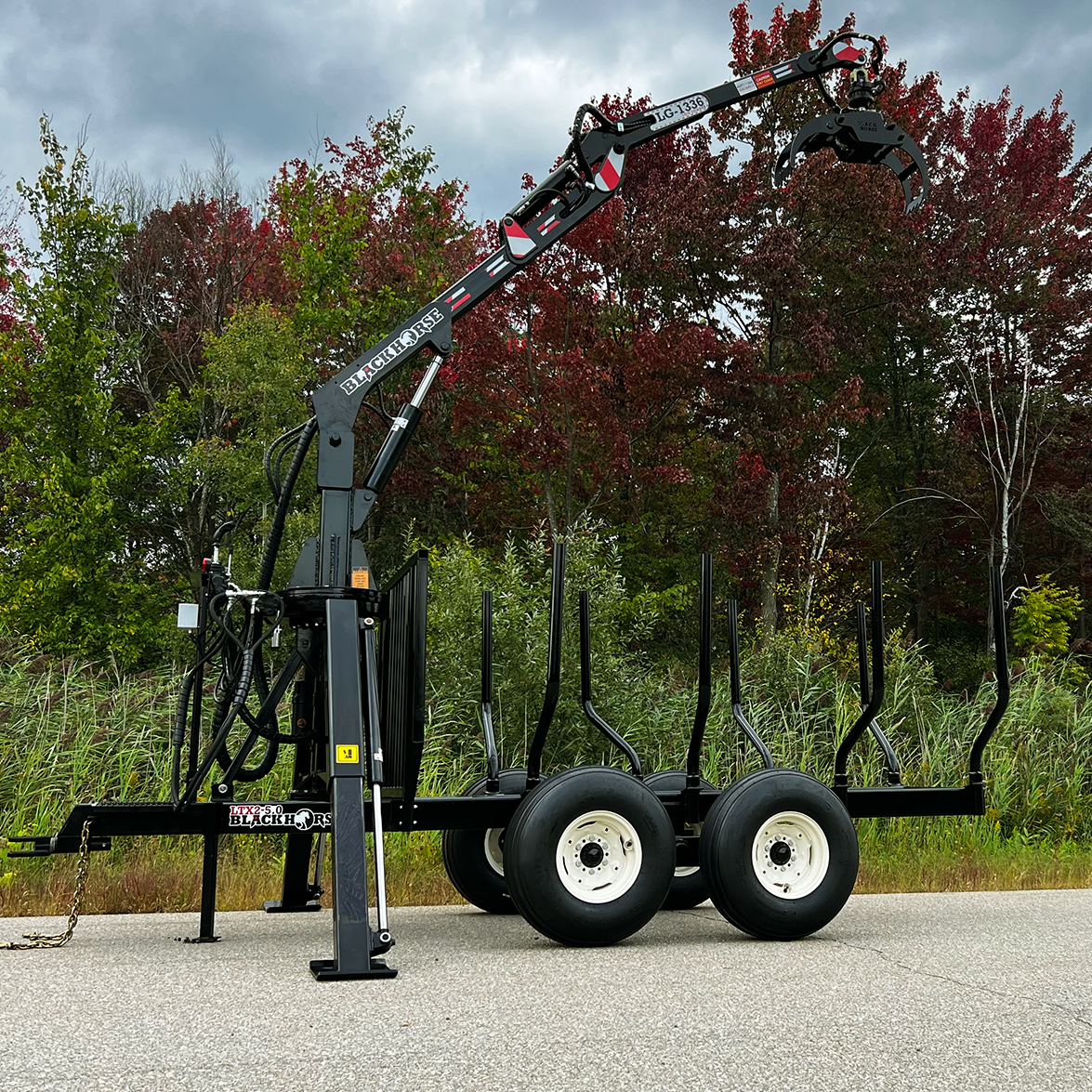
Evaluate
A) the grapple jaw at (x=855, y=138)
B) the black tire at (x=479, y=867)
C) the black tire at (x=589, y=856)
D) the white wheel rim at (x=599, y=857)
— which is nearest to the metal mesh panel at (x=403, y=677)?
the black tire at (x=589, y=856)

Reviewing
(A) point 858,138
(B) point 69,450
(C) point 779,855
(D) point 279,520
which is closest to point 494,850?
(C) point 779,855

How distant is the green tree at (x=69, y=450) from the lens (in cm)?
1756

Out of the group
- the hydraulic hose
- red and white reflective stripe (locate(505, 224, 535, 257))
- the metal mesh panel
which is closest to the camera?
the metal mesh panel

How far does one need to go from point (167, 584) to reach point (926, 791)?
1667 cm

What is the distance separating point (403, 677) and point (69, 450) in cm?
1369

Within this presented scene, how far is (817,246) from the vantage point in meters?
20.0

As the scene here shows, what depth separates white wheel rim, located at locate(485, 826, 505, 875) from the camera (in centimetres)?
746

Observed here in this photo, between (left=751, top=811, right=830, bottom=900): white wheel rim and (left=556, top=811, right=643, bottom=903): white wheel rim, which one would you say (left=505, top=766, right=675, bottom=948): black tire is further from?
(left=751, top=811, right=830, bottom=900): white wheel rim

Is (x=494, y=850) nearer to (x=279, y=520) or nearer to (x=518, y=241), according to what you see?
(x=279, y=520)

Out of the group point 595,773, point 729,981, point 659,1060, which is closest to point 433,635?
point 595,773

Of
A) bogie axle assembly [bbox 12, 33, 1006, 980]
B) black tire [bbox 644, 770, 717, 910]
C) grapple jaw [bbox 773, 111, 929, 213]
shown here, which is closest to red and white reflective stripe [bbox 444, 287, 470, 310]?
bogie axle assembly [bbox 12, 33, 1006, 980]

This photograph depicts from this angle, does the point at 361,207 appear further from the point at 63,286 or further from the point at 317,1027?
the point at 317,1027

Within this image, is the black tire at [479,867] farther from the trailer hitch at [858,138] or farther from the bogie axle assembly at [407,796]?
the trailer hitch at [858,138]

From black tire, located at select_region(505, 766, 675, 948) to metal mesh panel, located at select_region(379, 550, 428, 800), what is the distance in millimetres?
607
